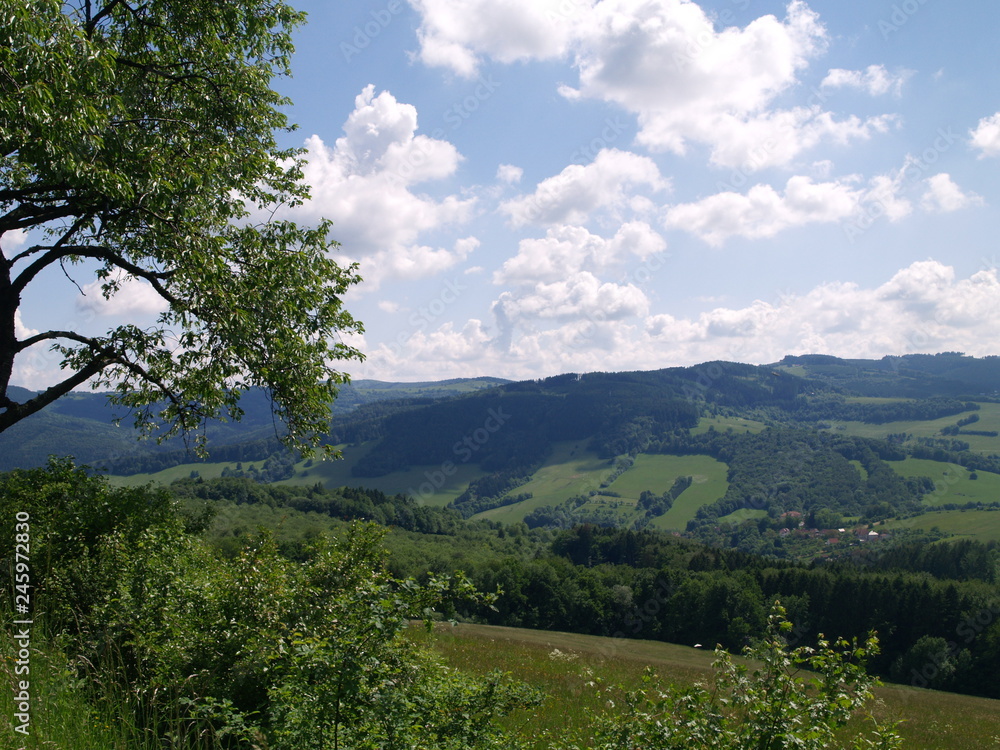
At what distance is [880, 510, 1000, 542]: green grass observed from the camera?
151m

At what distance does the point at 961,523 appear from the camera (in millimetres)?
168625

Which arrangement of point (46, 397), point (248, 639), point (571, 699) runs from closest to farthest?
point (248, 639)
point (46, 397)
point (571, 699)

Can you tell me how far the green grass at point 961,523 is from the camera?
496ft

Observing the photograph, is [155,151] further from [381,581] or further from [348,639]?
[348,639]

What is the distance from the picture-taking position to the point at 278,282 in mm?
12320

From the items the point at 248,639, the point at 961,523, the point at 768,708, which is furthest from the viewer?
the point at 961,523

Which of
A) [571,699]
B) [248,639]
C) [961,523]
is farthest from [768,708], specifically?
[961,523]

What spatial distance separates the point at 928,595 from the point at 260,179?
9461cm
